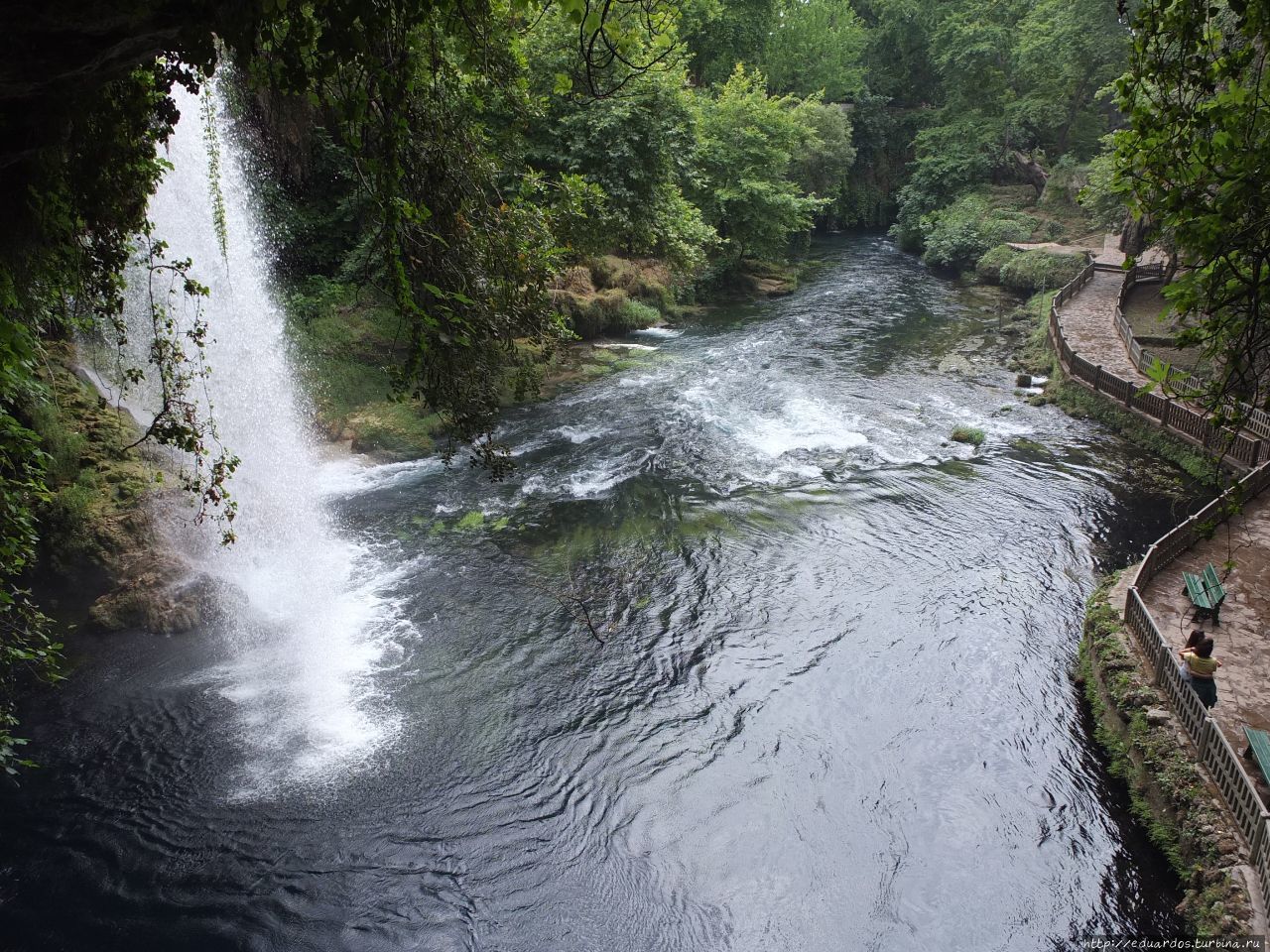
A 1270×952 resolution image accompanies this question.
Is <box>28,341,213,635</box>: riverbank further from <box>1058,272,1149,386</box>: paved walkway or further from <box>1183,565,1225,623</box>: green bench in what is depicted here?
<box>1058,272,1149,386</box>: paved walkway

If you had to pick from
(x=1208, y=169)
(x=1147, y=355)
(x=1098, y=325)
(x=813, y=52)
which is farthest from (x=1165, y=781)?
(x=813, y=52)

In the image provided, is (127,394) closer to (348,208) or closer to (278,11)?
(348,208)

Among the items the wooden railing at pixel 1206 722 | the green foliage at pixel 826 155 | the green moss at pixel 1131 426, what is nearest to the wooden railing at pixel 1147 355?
the wooden railing at pixel 1206 722

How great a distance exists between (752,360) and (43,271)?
68.9ft

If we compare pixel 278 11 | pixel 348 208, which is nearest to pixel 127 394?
pixel 348 208

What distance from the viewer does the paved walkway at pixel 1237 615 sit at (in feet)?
29.8

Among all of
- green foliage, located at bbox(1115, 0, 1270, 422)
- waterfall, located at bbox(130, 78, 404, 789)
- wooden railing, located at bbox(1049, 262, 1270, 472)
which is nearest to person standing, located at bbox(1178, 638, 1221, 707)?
wooden railing, located at bbox(1049, 262, 1270, 472)

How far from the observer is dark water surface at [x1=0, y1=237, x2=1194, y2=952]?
7.72 meters

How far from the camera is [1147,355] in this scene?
778 inches

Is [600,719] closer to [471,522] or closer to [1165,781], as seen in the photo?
[471,522]

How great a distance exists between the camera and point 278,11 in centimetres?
405

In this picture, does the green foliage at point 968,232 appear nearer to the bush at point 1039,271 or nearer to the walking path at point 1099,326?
the bush at point 1039,271

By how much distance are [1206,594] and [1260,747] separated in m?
3.33

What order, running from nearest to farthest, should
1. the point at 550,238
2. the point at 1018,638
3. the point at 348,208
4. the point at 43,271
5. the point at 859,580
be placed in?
the point at 43,271 < the point at 550,238 < the point at 1018,638 < the point at 859,580 < the point at 348,208
